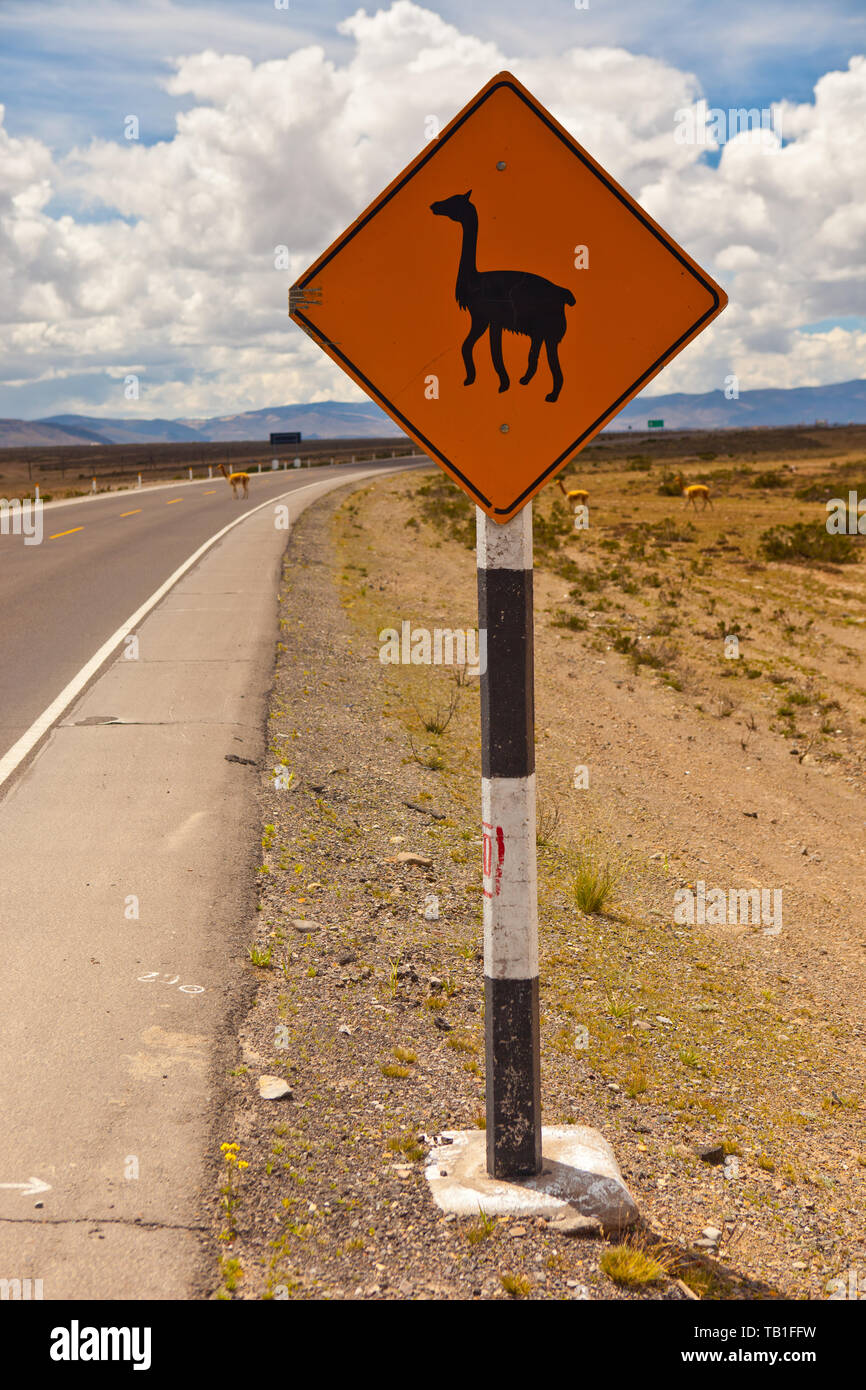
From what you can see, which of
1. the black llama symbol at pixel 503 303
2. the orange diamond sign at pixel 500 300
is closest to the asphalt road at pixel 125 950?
the orange diamond sign at pixel 500 300

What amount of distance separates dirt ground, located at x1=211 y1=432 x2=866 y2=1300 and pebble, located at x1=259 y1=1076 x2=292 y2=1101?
0.03 meters

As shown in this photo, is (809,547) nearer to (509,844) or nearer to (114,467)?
(509,844)

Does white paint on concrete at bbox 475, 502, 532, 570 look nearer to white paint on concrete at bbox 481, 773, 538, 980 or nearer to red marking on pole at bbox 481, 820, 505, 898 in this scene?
white paint on concrete at bbox 481, 773, 538, 980

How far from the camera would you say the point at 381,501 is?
122ft

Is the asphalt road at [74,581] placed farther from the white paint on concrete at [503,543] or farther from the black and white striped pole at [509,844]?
the white paint on concrete at [503,543]

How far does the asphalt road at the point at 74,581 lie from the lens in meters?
9.34

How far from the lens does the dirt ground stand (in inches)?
116

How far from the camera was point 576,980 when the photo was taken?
5.14 m

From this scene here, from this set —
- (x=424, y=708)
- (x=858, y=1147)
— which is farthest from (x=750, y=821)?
(x=858, y=1147)

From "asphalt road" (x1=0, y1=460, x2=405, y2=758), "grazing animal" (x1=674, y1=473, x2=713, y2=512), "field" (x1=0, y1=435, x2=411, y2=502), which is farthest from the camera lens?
"field" (x1=0, y1=435, x2=411, y2=502)

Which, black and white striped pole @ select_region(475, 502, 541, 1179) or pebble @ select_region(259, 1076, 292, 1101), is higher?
black and white striped pole @ select_region(475, 502, 541, 1179)

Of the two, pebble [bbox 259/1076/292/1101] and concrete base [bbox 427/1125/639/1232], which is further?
pebble [bbox 259/1076/292/1101]

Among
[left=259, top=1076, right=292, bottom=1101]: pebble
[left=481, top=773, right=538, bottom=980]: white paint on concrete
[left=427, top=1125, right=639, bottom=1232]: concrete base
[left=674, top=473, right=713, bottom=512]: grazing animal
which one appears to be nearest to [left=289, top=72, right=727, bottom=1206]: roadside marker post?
[left=481, top=773, right=538, bottom=980]: white paint on concrete

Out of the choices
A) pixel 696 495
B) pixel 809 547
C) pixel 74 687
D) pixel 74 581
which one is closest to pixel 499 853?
pixel 74 687
